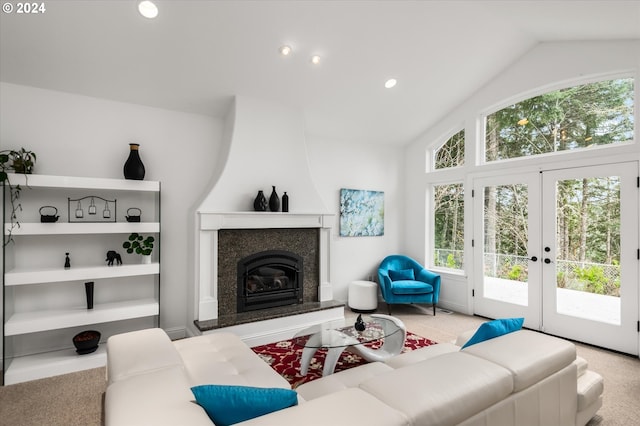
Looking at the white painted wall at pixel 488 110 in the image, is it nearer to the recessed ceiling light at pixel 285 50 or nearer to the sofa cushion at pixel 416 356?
the sofa cushion at pixel 416 356

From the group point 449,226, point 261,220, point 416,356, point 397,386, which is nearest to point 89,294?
point 261,220

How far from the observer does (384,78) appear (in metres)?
4.14

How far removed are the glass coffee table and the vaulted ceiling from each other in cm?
275

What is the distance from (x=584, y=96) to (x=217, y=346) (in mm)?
4693

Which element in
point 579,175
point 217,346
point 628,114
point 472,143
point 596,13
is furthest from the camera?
point 472,143

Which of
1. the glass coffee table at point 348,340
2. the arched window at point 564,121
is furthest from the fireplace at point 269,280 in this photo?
the arched window at point 564,121

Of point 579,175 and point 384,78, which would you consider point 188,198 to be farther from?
point 579,175

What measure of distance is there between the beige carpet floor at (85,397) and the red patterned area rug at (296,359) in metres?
1.37

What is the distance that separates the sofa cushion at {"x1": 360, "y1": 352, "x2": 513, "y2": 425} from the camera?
1.21 metres

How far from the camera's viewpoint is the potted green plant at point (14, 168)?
2918mm

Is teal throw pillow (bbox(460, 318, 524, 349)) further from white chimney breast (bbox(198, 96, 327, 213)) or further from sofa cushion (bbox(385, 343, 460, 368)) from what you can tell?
white chimney breast (bbox(198, 96, 327, 213))

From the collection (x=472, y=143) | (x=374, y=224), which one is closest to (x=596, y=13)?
(x=472, y=143)

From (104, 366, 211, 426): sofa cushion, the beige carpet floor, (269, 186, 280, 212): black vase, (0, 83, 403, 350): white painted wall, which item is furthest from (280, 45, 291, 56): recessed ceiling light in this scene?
the beige carpet floor

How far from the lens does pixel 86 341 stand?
3150 mm
